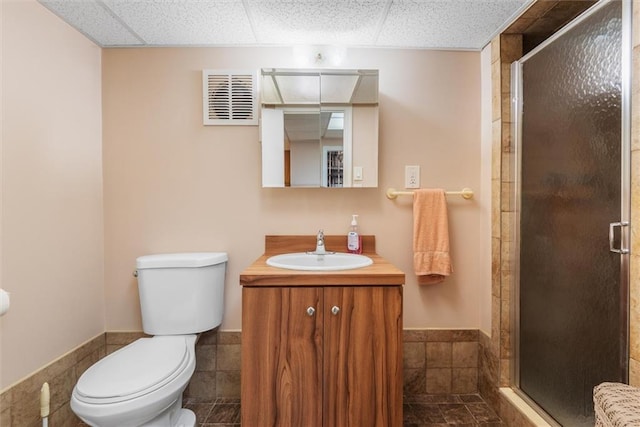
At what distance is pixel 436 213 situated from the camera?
1.73m

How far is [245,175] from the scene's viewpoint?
70.7 inches

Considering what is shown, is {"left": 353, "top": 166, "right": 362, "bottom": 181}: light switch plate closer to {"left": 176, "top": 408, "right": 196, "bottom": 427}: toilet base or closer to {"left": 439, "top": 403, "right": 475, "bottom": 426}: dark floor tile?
{"left": 439, "top": 403, "right": 475, "bottom": 426}: dark floor tile

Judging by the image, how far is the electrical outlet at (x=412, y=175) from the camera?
5.89 feet

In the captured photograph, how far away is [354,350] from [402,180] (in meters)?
0.96

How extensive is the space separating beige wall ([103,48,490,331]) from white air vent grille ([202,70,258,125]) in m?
0.05

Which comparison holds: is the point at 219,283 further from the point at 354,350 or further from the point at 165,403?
the point at 354,350

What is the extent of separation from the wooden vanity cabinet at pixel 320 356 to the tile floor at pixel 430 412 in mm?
474

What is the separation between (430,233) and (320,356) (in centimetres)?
88

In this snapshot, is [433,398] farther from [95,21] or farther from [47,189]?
[95,21]

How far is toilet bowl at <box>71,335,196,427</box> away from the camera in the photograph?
111 cm

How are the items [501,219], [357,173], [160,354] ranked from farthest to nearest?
1. [357,173]
2. [501,219]
3. [160,354]

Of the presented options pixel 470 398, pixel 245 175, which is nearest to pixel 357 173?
pixel 245 175

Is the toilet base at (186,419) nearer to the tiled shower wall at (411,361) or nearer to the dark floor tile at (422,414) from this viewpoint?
the tiled shower wall at (411,361)

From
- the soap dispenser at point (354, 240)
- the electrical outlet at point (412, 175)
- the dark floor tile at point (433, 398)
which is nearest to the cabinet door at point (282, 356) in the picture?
the soap dispenser at point (354, 240)
